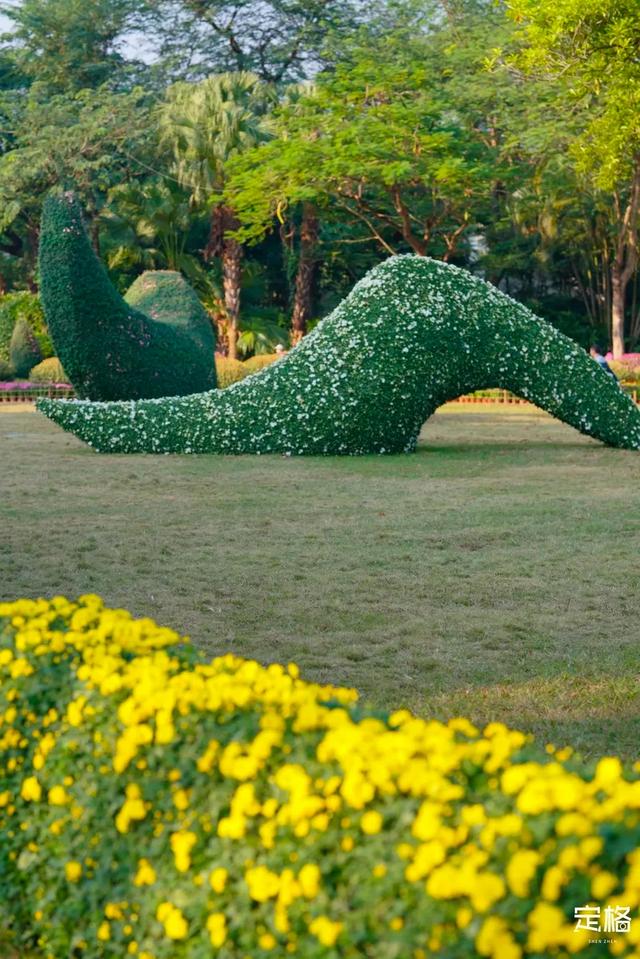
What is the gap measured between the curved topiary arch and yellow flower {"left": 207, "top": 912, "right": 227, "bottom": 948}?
426 inches

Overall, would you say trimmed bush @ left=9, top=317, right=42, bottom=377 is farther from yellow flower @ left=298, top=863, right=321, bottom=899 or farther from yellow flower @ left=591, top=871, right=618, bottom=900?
yellow flower @ left=591, top=871, right=618, bottom=900

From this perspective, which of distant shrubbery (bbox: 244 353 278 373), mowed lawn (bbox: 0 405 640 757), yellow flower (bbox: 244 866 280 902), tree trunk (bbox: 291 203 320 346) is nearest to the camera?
yellow flower (bbox: 244 866 280 902)

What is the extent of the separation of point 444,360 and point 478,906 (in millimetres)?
11402

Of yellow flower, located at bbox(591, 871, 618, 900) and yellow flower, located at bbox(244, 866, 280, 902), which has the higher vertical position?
yellow flower, located at bbox(591, 871, 618, 900)

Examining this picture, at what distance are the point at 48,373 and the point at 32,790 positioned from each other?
2559 centimetres

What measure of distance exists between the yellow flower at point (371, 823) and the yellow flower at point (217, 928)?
0.32m

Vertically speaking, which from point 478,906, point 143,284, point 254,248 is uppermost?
point 254,248

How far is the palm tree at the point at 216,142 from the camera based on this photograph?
31188 mm

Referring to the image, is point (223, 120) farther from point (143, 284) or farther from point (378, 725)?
→ point (378, 725)

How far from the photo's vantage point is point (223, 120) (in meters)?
31.1

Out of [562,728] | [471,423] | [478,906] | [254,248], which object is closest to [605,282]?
[254,248]

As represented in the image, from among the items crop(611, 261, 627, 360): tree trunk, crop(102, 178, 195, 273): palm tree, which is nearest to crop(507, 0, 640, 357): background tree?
crop(611, 261, 627, 360): tree trunk

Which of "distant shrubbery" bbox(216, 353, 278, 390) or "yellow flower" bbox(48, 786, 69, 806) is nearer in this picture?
"yellow flower" bbox(48, 786, 69, 806)

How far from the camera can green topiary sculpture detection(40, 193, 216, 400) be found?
15055mm
